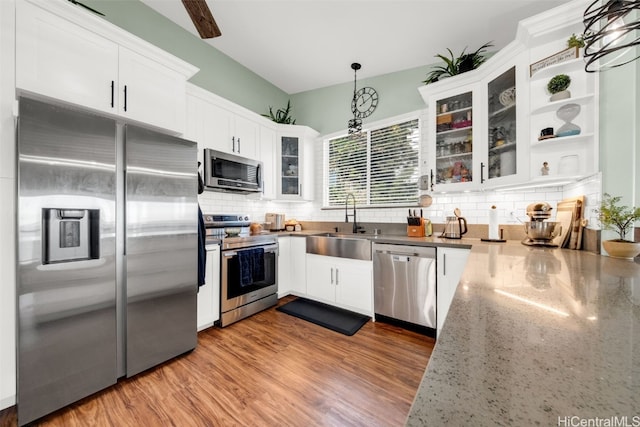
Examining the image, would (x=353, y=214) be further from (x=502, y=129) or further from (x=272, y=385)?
(x=272, y=385)

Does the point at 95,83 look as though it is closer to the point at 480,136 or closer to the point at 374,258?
the point at 374,258

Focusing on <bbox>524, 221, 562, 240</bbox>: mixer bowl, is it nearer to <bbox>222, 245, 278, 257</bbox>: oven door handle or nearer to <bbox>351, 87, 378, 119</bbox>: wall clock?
<bbox>351, 87, 378, 119</bbox>: wall clock

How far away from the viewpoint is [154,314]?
1.84 metres

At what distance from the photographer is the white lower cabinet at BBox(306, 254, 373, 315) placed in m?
2.72

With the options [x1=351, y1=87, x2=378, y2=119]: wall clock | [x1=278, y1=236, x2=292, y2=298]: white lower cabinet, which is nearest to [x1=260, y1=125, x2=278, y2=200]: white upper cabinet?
[x1=278, y1=236, x2=292, y2=298]: white lower cabinet

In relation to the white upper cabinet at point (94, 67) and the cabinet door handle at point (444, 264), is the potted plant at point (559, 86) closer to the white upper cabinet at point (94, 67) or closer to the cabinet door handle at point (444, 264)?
the cabinet door handle at point (444, 264)

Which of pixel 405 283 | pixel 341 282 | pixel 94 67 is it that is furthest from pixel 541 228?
pixel 94 67

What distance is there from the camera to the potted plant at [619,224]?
1.28 metres

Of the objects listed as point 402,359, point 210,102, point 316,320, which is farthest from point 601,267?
point 210,102

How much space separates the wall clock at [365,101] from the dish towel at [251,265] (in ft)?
7.57

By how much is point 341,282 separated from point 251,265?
104 cm

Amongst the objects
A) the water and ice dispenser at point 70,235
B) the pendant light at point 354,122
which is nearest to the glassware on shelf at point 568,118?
the pendant light at point 354,122

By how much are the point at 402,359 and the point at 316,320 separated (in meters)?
0.96

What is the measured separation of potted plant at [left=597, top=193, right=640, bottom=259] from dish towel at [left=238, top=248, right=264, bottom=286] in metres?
2.73
